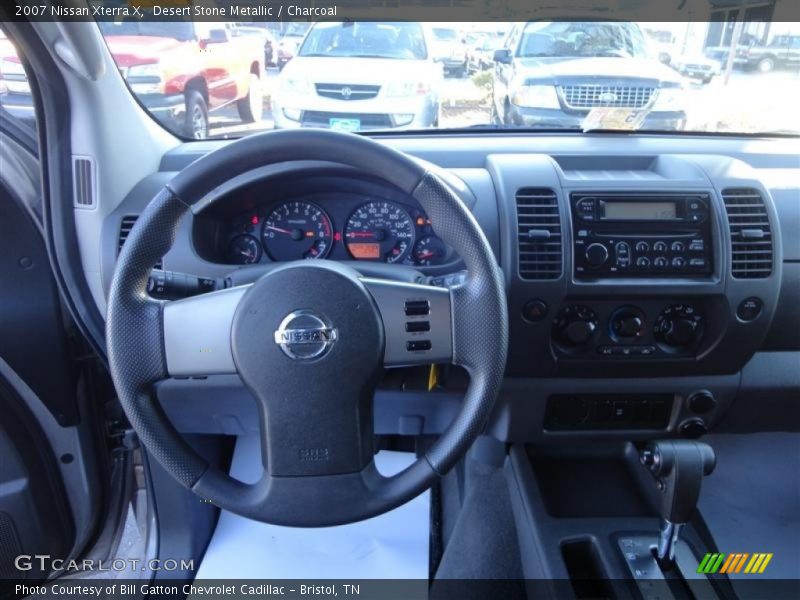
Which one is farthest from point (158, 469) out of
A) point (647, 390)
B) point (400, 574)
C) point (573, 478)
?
point (647, 390)

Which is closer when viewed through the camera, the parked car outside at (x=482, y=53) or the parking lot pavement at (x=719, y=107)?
the parking lot pavement at (x=719, y=107)

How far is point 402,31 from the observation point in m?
2.39

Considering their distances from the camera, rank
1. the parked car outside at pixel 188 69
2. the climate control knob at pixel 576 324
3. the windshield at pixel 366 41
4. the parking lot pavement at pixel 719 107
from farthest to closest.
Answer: the windshield at pixel 366 41 → the parking lot pavement at pixel 719 107 → the parked car outside at pixel 188 69 → the climate control knob at pixel 576 324

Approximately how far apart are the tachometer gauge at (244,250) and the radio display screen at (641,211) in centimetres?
87

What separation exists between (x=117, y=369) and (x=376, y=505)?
537mm

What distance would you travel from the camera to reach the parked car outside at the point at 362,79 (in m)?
2.19

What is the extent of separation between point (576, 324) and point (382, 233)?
53 cm

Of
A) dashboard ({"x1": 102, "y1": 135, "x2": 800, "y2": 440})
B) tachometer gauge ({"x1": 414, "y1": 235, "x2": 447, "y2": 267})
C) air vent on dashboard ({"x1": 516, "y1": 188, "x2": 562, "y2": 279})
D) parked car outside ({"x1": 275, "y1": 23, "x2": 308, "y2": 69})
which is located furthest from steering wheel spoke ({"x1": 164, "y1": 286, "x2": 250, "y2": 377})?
parked car outside ({"x1": 275, "y1": 23, "x2": 308, "y2": 69})

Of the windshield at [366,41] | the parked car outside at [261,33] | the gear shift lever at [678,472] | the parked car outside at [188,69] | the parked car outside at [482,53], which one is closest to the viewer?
the gear shift lever at [678,472]

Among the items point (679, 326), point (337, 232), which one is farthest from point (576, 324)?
point (337, 232)

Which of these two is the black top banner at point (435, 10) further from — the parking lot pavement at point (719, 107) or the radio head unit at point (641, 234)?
the radio head unit at point (641, 234)

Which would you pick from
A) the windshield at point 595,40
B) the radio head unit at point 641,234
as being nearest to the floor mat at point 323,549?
the radio head unit at point 641,234

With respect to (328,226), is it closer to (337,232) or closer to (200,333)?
(337,232)

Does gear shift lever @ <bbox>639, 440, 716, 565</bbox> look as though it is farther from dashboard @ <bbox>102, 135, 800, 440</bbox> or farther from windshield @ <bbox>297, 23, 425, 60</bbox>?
windshield @ <bbox>297, 23, 425, 60</bbox>
